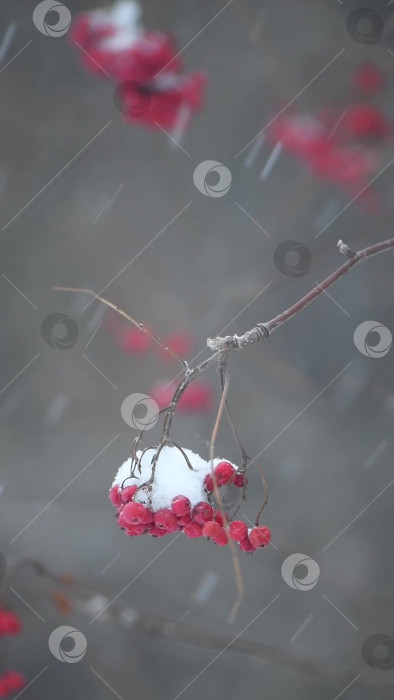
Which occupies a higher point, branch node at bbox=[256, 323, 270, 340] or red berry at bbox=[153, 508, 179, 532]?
branch node at bbox=[256, 323, 270, 340]

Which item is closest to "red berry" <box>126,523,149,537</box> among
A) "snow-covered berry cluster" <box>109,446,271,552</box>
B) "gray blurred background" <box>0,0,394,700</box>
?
"snow-covered berry cluster" <box>109,446,271,552</box>

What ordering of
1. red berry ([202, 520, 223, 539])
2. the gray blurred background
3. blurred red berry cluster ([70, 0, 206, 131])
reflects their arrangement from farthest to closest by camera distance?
1. the gray blurred background
2. blurred red berry cluster ([70, 0, 206, 131])
3. red berry ([202, 520, 223, 539])

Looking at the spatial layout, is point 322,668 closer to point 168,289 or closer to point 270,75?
point 168,289

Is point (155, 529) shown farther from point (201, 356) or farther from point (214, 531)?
point (201, 356)

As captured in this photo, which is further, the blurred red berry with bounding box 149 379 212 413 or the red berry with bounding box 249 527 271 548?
the blurred red berry with bounding box 149 379 212 413

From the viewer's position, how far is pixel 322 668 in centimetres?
294

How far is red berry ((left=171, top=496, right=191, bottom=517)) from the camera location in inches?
41.8

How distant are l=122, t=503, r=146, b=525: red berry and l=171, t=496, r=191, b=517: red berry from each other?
0.05 m

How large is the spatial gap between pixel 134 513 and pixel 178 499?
0.08m

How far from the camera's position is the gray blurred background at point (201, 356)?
11.5ft

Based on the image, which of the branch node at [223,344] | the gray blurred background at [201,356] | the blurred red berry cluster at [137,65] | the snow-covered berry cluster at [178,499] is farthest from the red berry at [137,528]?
the gray blurred background at [201,356]

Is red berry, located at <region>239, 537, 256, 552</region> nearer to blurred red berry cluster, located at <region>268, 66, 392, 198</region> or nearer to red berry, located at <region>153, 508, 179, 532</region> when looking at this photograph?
red berry, located at <region>153, 508, 179, 532</region>

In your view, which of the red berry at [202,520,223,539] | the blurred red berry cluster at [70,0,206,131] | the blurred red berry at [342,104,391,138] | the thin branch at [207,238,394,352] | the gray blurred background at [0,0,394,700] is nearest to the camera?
the thin branch at [207,238,394,352]

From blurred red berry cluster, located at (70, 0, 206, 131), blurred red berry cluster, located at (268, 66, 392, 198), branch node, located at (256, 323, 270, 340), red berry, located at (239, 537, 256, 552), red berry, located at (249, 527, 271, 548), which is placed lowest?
red berry, located at (239, 537, 256, 552)
